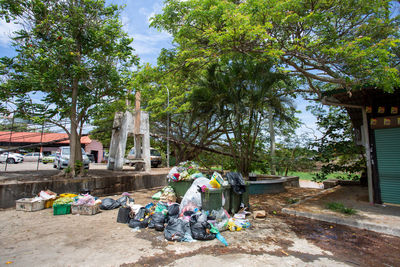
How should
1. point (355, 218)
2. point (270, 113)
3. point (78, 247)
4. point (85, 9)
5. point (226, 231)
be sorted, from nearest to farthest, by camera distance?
point (78, 247)
point (226, 231)
point (355, 218)
point (85, 9)
point (270, 113)

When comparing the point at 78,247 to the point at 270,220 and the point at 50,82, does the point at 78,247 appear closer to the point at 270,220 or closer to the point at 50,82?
the point at 270,220

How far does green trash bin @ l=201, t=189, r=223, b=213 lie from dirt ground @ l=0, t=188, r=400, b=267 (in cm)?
63

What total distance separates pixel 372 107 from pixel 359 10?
9.55ft

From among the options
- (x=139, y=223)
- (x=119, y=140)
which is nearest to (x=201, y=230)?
(x=139, y=223)

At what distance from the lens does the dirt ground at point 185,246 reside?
3.50 metres

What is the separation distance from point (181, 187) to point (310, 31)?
6.55 meters

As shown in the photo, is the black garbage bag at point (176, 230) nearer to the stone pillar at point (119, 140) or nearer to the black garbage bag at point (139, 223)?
the black garbage bag at point (139, 223)

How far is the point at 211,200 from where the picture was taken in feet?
16.9

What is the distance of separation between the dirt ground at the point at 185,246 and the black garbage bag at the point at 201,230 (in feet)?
0.44

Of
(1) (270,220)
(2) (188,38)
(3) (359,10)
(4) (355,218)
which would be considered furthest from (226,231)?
(3) (359,10)

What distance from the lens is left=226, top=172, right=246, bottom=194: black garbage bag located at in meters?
5.96

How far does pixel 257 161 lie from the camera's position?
13.6 metres

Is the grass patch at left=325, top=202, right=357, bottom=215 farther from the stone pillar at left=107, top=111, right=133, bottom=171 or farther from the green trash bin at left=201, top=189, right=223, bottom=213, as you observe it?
the stone pillar at left=107, top=111, right=133, bottom=171

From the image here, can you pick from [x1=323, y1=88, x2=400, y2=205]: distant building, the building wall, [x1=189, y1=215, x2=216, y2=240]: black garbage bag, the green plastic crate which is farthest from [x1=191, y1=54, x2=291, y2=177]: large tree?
the building wall
